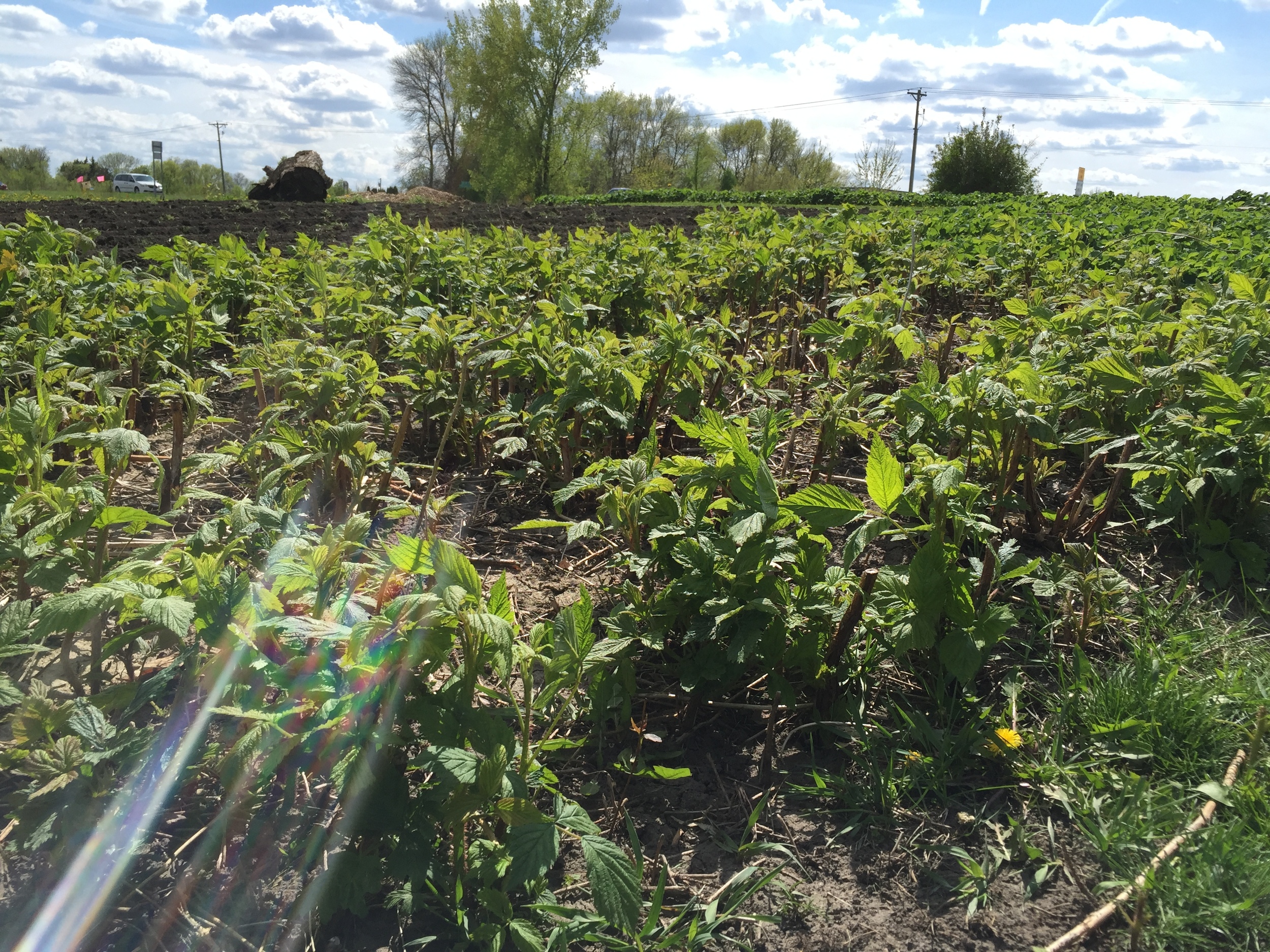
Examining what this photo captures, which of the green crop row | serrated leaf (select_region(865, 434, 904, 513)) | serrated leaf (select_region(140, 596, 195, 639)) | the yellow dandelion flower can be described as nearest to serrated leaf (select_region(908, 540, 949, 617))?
the green crop row

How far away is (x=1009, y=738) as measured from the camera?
1.86 meters

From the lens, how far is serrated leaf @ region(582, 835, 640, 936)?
1.36 meters

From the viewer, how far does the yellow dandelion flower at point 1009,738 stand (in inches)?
73.1

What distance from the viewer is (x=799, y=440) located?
374 centimetres

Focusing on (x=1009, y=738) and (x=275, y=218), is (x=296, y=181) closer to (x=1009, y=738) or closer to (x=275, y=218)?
(x=275, y=218)

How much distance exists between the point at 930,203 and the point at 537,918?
1975 centimetres

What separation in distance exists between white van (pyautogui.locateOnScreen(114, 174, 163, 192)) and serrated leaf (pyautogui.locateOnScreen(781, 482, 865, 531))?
59.7 metres

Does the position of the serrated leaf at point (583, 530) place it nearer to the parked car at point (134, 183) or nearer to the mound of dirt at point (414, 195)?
the mound of dirt at point (414, 195)

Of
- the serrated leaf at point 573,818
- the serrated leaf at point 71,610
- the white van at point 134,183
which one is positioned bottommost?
the serrated leaf at point 573,818

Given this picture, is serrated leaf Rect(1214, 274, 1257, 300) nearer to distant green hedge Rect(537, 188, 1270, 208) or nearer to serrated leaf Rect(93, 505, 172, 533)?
serrated leaf Rect(93, 505, 172, 533)

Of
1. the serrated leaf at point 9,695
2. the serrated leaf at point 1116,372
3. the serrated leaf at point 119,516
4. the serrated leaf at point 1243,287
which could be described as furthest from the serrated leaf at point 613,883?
the serrated leaf at point 1243,287

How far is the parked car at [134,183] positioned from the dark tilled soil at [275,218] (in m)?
43.8

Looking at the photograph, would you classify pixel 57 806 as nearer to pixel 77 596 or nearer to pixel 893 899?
pixel 77 596

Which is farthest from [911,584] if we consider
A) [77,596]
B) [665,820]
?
[77,596]
